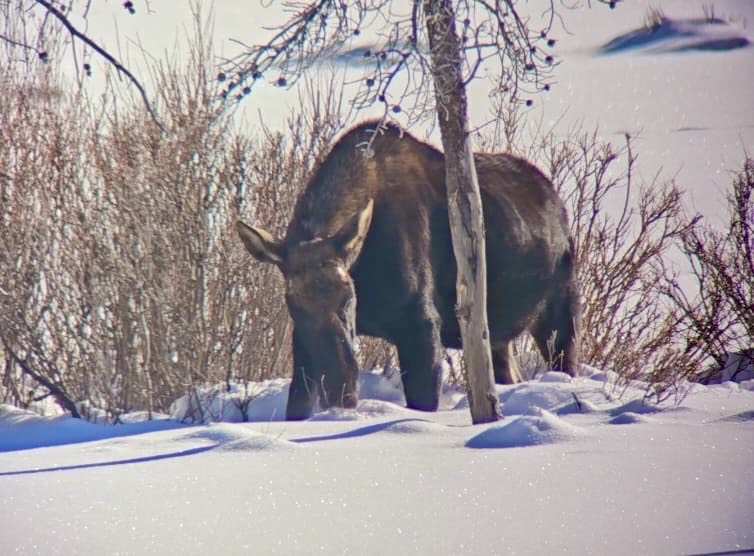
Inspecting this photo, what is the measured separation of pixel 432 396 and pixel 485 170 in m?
2.09

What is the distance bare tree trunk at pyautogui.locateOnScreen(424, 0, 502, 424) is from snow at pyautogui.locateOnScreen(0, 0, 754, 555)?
0.37m

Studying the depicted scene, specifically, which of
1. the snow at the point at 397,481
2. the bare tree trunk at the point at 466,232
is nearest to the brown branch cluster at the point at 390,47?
the bare tree trunk at the point at 466,232

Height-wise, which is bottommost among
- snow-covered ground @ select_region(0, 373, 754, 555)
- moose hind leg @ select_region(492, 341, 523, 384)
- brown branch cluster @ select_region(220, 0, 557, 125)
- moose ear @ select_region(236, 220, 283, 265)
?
snow-covered ground @ select_region(0, 373, 754, 555)

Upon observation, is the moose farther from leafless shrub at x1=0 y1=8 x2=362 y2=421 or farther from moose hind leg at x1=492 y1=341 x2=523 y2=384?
leafless shrub at x1=0 y1=8 x2=362 y2=421

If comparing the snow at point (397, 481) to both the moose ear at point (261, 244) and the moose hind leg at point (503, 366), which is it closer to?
the moose ear at point (261, 244)

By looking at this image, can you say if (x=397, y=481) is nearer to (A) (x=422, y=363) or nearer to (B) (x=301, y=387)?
(B) (x=301, y=387)

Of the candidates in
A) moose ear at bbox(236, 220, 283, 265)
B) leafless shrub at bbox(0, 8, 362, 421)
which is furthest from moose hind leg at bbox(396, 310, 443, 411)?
leafless shrub at bbox(0, 8, 362, 421)

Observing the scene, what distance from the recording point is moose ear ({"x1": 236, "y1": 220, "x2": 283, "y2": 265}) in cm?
674

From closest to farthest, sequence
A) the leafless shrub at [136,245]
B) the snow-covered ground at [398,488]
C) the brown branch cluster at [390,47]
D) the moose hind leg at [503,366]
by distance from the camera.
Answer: the snow-covered ground at [398,488] < the brown branch cluster at [390,47] < the leafless shrub at [136,245] < the moose hind leg at [503,366]

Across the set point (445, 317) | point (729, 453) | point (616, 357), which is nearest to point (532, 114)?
point (616, 357)

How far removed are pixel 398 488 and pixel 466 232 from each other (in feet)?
7.32

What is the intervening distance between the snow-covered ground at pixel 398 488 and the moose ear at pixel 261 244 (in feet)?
3.79

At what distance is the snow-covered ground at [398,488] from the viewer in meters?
3.86

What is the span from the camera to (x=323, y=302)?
6.59 meters
